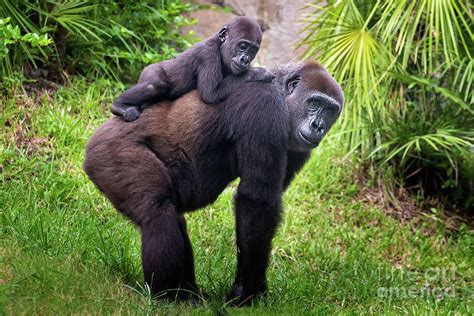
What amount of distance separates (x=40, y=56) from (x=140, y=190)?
3613 mm

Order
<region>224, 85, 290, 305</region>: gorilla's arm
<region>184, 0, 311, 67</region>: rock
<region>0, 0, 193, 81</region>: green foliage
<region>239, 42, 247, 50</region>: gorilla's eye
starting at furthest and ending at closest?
1. <region>184, 0, 311, 67</region>: rock
2. <region>0, 0, 193, 81</region>: green foliage
3. <region>239, 42, 247, 50</region>: gorilla's eye
4. <region>224, 85, 290, 305</region>: gorilla's arm

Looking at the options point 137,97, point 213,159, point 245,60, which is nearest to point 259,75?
point 245,60

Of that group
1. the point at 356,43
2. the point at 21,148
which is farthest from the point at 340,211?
the point at 21,148

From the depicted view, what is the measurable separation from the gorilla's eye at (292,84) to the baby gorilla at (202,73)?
0.74ft

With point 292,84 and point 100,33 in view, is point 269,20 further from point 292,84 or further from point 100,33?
point 292,84

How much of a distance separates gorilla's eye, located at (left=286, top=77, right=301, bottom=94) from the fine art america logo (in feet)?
5.67

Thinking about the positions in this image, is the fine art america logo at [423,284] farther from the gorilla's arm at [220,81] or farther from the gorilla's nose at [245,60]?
the gorilla's nose at [245,60]

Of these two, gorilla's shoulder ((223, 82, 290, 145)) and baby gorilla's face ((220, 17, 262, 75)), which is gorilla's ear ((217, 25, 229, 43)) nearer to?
baby gorilla's face ((220, 17, 262, 75))

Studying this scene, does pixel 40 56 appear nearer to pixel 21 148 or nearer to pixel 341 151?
pixel 21 148

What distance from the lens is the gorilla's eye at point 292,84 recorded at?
17.3 ft

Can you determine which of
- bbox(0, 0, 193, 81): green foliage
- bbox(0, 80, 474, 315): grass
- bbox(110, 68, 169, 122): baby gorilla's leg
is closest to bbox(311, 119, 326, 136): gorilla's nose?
bbox(110, 68, 169, 122): baby gorilla's leg

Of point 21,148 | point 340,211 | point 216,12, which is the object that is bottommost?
point 340,211

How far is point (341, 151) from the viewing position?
8.01m

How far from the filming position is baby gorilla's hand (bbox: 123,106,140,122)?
4930 mm
